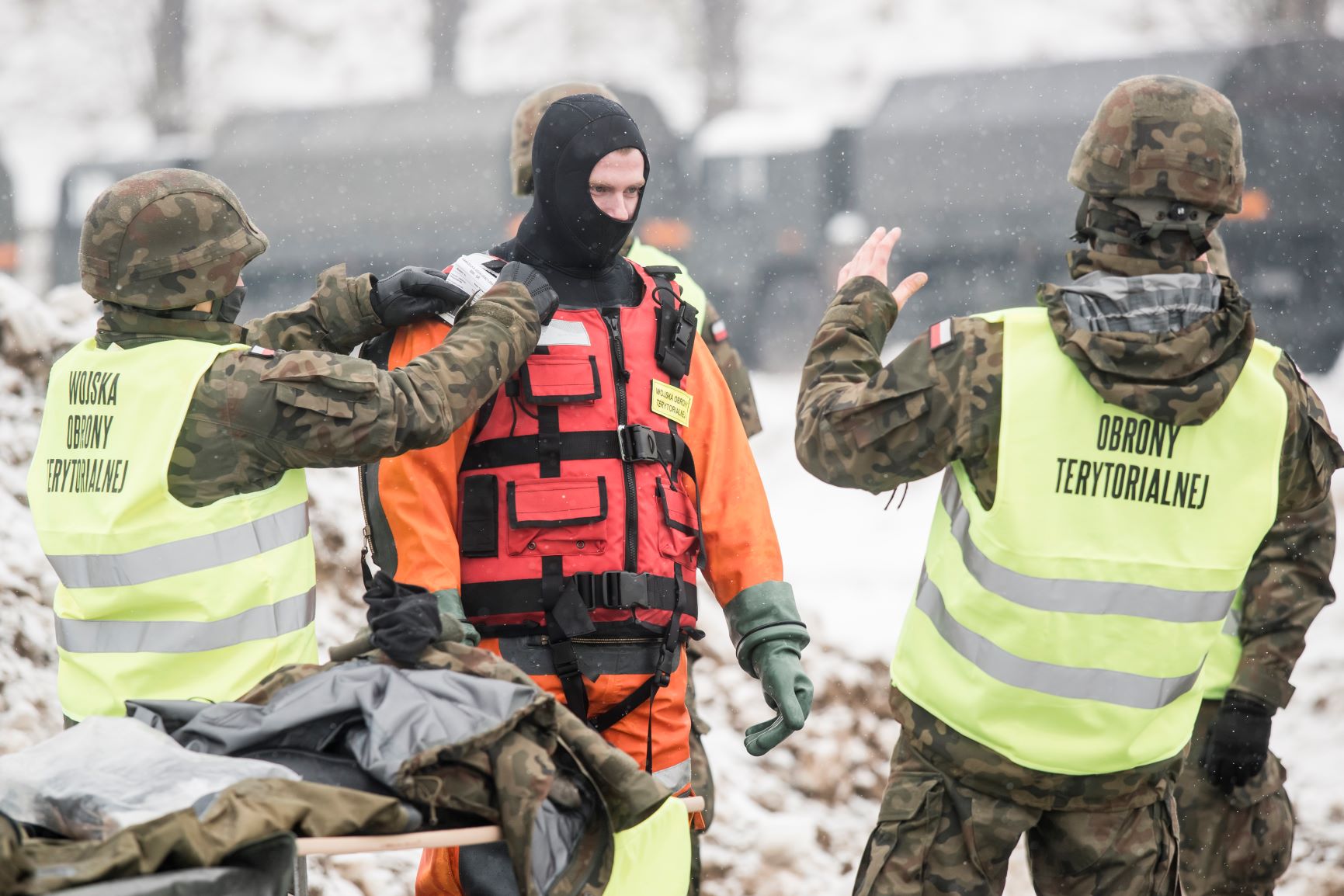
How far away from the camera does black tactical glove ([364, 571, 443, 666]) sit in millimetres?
2744

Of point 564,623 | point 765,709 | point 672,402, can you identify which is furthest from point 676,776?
point 765,709

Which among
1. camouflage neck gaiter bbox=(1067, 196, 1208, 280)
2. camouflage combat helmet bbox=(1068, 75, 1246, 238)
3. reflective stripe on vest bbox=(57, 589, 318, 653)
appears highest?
camouflage combat helmet bbox=(1068, 75, 1246, 238)

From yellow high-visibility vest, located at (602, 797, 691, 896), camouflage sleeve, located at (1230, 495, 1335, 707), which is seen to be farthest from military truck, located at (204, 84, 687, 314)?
yellow high-visibility vest, located at (602, 797, 691, 896)

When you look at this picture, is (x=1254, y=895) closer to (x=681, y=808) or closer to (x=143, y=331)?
(x=681, y=808)

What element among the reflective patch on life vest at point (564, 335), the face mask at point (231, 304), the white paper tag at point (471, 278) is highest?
the white paper tag at point (471, 278)

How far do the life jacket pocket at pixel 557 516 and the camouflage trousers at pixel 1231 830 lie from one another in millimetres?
1865

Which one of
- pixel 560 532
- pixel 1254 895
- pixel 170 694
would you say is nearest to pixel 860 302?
pixel 560 532

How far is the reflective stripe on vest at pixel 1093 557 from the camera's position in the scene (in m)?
2.97

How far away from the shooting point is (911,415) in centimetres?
300

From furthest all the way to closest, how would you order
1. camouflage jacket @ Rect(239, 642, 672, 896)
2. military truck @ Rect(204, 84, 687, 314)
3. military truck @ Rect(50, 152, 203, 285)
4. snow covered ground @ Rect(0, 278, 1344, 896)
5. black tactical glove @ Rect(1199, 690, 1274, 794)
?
1. military truck @ Rect(50, 152, 203, 285)
2. military truck @ Rect(204, 84, 687, 314)
3. snow covered ground @ Rect(0, 278, 1344, 896)
4. black tactical glove @ Rect(1199, 690, 1274, 794)
5. camouflage jacket @ Rect(239, 642, 672, 896)

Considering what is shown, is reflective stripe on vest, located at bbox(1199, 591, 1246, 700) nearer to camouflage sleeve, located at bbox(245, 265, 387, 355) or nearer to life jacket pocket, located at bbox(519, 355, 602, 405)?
life jacket pocket, located at bbox(519, 355, 602, 405)

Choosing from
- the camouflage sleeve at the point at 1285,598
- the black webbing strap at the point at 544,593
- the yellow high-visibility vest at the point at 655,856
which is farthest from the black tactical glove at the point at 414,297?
the camouflage sleeve at the point at 1285,598

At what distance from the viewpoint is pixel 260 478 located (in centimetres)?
305

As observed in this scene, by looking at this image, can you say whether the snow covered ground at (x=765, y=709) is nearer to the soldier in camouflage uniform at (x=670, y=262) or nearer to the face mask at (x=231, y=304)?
the soldier in camouflage uniform at (x=670, y=262)
